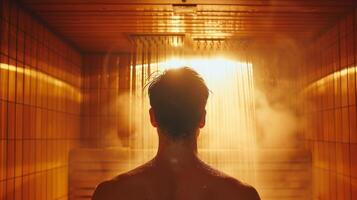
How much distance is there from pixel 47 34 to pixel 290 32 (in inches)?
115

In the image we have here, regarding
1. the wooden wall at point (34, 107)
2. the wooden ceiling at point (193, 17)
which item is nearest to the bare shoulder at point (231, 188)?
the wooden ceiling at point (193, 17)

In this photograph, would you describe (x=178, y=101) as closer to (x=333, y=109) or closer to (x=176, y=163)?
(x=176, y=163)

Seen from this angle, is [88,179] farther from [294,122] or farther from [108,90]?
[294,122]

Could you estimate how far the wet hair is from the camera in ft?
5.99

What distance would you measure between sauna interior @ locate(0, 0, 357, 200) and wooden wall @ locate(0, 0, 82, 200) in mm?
14

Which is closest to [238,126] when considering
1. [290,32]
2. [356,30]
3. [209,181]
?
[290,32]

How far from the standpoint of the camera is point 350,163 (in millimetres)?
4539

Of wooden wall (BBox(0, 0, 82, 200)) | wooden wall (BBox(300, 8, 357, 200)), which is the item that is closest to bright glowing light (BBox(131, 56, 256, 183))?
wooden wall (BBox(300, 8, 357, 200))

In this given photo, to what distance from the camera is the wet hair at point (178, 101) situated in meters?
1.83

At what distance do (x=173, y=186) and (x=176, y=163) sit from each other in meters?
0.10

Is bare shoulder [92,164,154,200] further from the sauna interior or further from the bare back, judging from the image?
the sauna interior

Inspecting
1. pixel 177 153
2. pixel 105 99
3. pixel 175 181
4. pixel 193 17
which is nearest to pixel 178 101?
pixel 177 153

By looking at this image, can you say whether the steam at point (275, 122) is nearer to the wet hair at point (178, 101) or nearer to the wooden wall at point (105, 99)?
the wooden wall at point (105, 99)

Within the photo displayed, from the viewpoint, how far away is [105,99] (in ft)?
22.5
